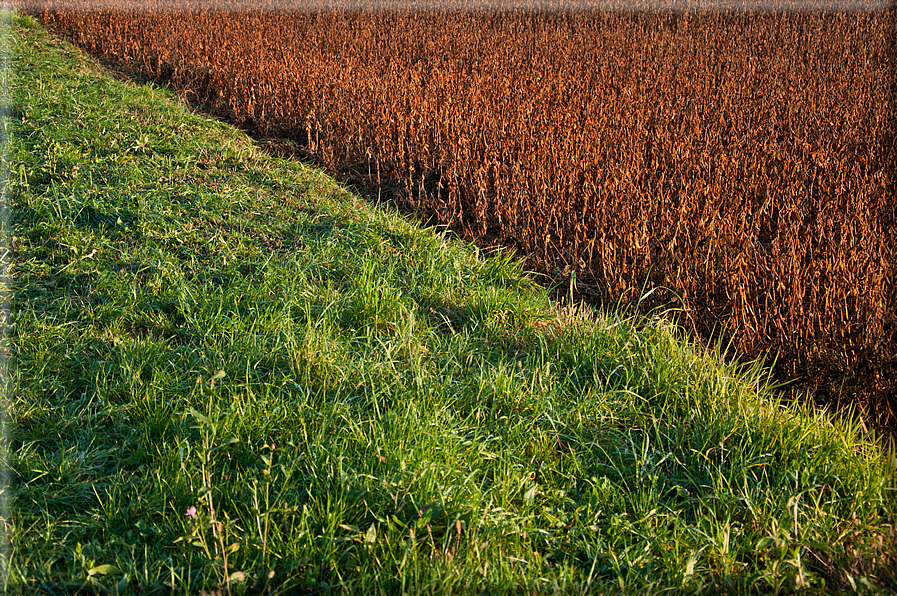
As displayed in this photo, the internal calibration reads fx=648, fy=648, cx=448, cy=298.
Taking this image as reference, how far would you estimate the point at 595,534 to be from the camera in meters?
2.27

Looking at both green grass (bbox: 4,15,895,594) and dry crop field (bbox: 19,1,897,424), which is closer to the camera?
green grass (bbox: 4,15,895,594)

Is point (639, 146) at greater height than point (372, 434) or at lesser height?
greater

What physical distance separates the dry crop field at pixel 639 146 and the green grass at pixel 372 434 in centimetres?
46

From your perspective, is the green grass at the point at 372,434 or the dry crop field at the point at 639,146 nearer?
the green grass at the point at 372,434

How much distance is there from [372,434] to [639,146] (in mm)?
3928

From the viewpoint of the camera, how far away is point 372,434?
252cm

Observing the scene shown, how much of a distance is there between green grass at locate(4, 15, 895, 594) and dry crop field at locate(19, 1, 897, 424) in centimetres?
46

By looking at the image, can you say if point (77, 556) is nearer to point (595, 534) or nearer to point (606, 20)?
point (595, 534)

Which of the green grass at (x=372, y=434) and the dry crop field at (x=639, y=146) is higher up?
the dry crop field at (x=639, y=146)

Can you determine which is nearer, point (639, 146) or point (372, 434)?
point (372, 434)

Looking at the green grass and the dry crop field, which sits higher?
the dry crop field

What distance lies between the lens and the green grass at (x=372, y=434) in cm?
207

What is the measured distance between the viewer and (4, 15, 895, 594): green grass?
2.07 meters

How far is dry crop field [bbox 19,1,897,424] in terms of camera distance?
11.5ft
